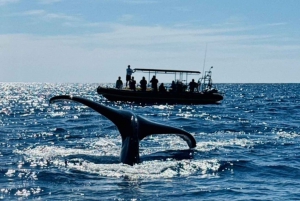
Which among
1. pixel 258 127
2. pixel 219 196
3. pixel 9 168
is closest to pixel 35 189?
pixel 9 168

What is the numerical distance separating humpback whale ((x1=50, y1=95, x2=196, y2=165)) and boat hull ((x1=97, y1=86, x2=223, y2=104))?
33.8 meters

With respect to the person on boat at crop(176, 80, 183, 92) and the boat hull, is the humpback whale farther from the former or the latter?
the person on boat at crop(176, 80, 183, 92)

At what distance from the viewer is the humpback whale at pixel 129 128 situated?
15180 mm

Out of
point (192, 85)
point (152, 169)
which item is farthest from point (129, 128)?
point (192, 85)

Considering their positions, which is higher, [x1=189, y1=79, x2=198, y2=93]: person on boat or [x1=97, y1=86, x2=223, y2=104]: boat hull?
[x1=189, y1=79, x2=198, y2=93]: person on boat

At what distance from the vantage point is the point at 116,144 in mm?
20719

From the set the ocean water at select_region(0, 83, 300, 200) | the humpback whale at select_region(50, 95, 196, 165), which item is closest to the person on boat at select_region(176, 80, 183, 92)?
the ocean water at select_region(0, 83, 300, 200)

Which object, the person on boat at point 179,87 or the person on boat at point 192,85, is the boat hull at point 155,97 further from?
the person on boat at point 192,85

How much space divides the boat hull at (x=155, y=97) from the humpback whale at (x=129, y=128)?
33810mm

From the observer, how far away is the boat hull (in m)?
49.8

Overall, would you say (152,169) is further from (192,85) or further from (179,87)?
(192,85)

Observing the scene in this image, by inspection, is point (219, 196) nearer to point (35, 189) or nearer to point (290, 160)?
point (35, 189)

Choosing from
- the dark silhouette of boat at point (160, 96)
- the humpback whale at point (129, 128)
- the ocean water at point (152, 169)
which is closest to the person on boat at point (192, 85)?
the dark silhouette of boat at point (160, 96)

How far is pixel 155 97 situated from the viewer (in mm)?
A: 50750
